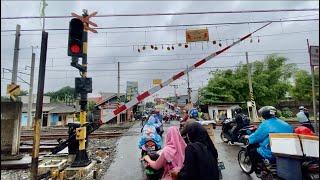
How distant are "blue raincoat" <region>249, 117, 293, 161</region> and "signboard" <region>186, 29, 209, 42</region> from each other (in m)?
9.25

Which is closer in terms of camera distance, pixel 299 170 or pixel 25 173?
pixel 299 170

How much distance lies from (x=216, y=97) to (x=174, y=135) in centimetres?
3832

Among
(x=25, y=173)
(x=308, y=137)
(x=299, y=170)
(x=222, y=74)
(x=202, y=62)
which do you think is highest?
(x=222, y=74)

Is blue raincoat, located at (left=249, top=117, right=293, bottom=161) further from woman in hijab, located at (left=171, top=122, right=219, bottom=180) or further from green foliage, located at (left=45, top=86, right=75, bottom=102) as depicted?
green foliage, located at (left=45, top=86, right=75, bottom=102)

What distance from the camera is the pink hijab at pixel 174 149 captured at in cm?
427

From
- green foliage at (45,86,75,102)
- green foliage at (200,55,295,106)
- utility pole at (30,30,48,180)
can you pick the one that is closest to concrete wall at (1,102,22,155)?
utility pole at (30,30,48,180)

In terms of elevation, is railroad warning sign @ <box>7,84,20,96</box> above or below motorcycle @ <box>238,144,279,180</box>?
above

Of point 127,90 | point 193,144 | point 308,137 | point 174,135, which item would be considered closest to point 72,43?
point 174,135

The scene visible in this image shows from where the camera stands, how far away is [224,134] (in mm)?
14641

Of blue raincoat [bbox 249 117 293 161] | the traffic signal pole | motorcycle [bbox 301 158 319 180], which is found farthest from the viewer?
the traffic signal pole

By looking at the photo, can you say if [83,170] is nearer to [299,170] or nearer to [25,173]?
[25,173]

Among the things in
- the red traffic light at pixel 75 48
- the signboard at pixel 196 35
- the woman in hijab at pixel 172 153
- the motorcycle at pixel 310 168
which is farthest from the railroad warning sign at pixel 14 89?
the motorcycle at pixel 310 168

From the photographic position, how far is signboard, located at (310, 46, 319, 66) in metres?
2.75

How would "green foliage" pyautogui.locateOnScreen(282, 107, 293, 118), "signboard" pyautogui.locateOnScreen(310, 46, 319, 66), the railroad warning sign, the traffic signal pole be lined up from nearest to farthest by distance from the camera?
"signboard" pyautogui.locateOnScreen(310, 46, 319, 66) → the traffic signal pole → the railroad warning sign → "green foliage" pyautogui.locateOnScreen(282, 107, 293, 118)
